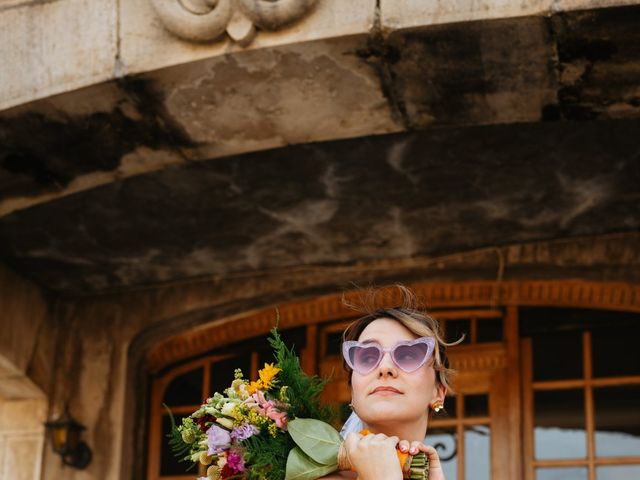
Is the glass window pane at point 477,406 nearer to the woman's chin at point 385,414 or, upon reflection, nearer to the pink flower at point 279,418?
the pink flower at point 279,418

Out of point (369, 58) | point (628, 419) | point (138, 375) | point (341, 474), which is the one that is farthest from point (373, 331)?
point (138, 375)

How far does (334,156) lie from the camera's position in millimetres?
7242

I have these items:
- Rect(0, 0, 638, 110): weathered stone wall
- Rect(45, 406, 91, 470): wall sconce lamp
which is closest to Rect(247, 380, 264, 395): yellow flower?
Rect(0, 0, 638, 110): weathered stone wall

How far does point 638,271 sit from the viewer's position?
791 centimetres

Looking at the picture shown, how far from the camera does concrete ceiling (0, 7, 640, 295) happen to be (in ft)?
20.6

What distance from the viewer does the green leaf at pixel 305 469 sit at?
3926 mm

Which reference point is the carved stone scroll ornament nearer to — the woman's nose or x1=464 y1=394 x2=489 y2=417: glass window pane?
the woman's nose

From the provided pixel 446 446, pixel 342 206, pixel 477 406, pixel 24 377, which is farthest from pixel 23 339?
pixel 477 406

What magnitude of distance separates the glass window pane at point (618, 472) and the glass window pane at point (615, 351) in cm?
48

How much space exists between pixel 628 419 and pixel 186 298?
8.15ft

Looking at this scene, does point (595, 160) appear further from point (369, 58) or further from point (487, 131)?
point (369, 58)

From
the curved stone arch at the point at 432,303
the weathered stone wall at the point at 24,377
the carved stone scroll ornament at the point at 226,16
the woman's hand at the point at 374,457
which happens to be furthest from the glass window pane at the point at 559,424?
the woman's hand at the point at 374,457

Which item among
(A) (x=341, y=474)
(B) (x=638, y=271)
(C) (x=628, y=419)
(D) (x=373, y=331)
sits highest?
(B) (x=638, y=271)

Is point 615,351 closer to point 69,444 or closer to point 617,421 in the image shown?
point 617,421
